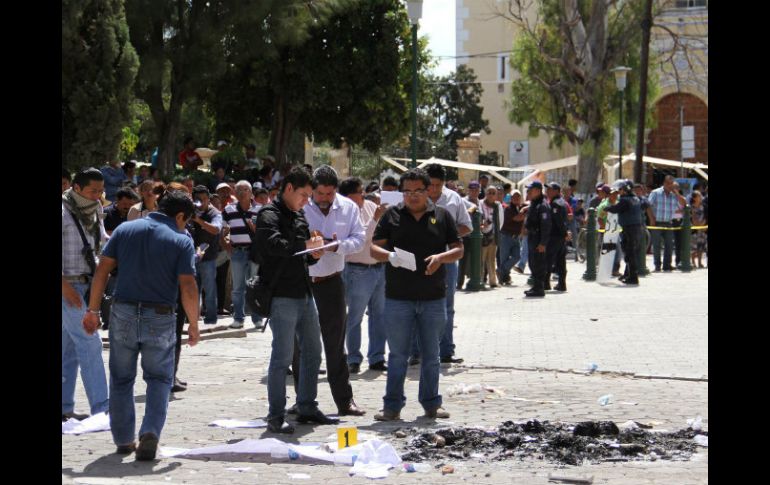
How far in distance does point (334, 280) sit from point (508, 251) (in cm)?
1245

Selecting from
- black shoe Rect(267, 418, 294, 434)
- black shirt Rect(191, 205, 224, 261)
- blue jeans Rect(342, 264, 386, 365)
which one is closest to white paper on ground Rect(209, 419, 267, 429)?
black shoe Rect(267, 418, 294, 434)

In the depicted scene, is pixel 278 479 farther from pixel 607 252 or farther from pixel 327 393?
pixel 607 252

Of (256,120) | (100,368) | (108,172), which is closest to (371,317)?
(100,368)

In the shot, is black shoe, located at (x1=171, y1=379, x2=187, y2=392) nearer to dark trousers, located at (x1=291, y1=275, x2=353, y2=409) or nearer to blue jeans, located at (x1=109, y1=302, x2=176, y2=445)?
dark trousers, located at (x1=291, y1=275, x2=353, y2=409)

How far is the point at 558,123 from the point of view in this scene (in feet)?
147

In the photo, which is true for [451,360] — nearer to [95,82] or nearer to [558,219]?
[558,219]

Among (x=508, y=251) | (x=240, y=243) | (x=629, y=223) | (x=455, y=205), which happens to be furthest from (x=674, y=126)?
(x=455, y=205)

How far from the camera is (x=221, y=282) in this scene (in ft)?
57.2

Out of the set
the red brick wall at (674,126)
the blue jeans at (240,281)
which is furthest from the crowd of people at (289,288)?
the red brick wall at (674,126)

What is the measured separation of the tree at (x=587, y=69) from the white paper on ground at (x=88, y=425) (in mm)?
30562

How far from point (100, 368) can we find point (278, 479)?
2381mm

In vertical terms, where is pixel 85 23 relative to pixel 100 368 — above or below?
above

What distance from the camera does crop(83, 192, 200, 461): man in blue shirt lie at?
26.0 ft

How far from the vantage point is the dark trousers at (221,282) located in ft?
56.9
